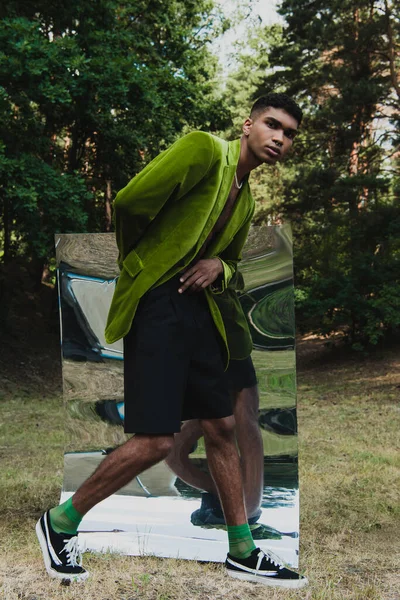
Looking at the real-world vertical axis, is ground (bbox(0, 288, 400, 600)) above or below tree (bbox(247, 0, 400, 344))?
below

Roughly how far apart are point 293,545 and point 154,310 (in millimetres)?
1393

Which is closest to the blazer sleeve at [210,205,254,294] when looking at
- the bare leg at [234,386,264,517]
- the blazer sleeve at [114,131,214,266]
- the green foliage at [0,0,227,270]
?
the blazer sleeve at [114,131,214,266]

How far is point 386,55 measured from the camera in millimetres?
14555

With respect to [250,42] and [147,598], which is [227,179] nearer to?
[147,598]

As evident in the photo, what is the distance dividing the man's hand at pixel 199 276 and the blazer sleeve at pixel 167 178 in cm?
27

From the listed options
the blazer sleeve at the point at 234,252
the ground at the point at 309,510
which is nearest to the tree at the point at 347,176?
the ground at the point at 309,510

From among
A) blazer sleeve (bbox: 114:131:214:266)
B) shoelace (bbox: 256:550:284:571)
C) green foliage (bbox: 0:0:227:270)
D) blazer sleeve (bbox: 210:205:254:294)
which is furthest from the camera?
green foliage (bbox: 0:0:227:270)

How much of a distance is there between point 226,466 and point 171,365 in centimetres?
55

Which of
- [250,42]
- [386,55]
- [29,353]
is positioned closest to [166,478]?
[29,353]

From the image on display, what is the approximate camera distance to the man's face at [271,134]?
9.25 ft

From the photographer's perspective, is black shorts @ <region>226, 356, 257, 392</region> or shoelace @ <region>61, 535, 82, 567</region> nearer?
shoelace @ <region>61, 535, 82, 567</region>

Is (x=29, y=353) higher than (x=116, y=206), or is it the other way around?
(x=116, y=206)

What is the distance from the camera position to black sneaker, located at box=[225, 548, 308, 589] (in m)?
2.80

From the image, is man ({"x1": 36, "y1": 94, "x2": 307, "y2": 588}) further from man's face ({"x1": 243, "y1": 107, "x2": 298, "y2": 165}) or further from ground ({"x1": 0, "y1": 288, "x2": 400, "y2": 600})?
ground ({"x1": 0, "y1": 288, "x2": 400, "y2": 600})
